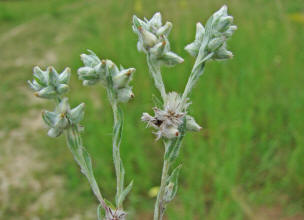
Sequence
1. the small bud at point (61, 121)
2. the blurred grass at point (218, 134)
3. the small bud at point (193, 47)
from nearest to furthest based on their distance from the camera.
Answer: the small bud at point (61, 121), the small bud at point (193, 47), the blurred grass at point (218, 134)

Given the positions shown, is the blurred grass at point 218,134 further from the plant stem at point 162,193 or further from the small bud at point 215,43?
the small bud at point 215,43

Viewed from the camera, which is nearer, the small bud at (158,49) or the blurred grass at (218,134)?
the small bud at (158,49)

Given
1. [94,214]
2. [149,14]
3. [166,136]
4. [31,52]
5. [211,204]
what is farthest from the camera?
[31,52]

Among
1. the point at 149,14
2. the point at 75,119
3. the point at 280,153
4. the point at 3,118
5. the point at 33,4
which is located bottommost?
the point at 280,153

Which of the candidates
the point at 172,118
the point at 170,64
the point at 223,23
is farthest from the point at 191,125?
the point at 223,23

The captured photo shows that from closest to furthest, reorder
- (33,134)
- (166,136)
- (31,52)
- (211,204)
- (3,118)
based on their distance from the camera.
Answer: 1. (166,136)
2. (211,204)
3. (33,134)
4. (3,118)
5. (31,52)

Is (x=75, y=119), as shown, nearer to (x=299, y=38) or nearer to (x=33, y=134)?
(x=33, y=134)

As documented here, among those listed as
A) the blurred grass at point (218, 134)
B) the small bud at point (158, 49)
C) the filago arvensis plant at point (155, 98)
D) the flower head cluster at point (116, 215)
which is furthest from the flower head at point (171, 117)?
the blurred grass at point (218, 134)

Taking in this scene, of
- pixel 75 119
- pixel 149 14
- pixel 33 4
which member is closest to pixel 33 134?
pixel 149 14

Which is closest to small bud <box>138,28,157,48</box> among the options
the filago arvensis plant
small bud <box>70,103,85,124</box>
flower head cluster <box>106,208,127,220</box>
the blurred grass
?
the filago arvensis plant
